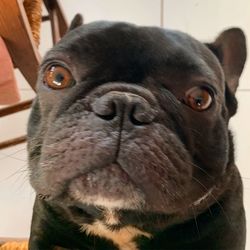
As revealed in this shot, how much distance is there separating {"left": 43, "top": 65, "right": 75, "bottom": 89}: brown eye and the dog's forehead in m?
0.02

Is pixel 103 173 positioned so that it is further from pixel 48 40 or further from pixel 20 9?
pixel 48 40

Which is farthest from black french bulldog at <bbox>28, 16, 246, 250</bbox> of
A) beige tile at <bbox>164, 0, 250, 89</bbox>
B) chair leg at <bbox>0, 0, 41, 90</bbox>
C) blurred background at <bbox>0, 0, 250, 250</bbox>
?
beige tile at <bbox>164, 0, 250, 89</bbox>

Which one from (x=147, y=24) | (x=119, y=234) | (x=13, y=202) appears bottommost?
(x=13, y=202)

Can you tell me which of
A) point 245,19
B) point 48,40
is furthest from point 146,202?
point 48,40

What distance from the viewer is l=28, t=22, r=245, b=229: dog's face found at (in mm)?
579

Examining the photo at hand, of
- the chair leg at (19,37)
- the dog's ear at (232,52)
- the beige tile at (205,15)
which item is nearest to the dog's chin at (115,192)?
the dog's ear at (232,52)

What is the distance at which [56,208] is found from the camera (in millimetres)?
808

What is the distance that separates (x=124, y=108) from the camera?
22.7 inches

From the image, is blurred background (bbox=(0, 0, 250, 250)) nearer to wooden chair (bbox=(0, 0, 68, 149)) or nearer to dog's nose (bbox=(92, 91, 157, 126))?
wooden chair (bbox=(0, 0, 68, 149))

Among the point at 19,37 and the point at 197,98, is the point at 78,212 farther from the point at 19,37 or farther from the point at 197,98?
the point at 19,37

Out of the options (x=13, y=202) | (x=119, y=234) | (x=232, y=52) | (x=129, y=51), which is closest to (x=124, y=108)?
(x=129, y=51)

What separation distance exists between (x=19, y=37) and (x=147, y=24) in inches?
29.5

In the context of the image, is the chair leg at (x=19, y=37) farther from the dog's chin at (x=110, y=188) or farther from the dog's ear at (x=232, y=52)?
the dog's chin at (x=110, y=188)

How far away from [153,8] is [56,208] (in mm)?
1090
